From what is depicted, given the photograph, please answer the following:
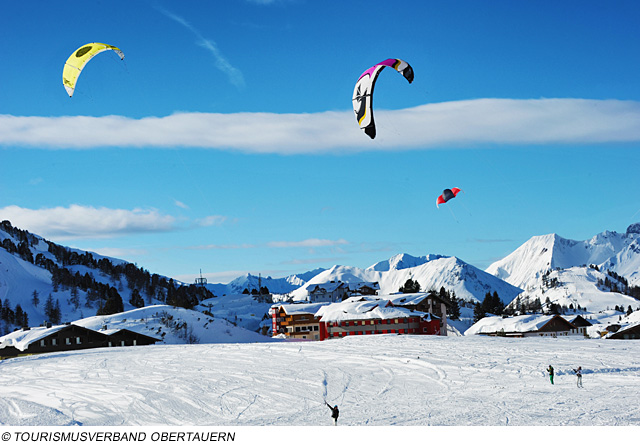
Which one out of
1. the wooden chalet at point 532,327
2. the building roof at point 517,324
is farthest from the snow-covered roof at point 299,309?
the wooden chalet at point 532,327

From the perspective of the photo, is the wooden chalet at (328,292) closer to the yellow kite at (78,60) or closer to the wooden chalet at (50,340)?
the wooden chalet at (50,340)

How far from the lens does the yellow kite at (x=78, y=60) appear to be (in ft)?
109

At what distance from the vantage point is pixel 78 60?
33844mm

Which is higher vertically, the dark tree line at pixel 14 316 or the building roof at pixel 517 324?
the dark tree line at pixel 14 316

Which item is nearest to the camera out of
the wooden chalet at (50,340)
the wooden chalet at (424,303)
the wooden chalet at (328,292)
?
the wooden chalet at (50,340)

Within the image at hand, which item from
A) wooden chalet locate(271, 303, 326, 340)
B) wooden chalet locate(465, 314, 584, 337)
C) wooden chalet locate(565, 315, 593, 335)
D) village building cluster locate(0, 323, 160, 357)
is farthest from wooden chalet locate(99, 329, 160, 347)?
wooden chalet locate(565, 315, 593, 335)

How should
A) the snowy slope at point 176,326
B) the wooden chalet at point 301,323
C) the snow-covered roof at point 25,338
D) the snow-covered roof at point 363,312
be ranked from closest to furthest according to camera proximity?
the snow-covered roof at point 25,338
the snow-covered roof at point 363,312
the snowy slope at point 176,326
the wooden chalet at point 301,323

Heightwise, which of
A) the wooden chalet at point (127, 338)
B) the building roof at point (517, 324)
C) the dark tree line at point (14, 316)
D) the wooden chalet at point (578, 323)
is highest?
the dark tree line at point (14, 316)

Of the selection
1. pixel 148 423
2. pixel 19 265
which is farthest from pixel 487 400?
pixel 19 265

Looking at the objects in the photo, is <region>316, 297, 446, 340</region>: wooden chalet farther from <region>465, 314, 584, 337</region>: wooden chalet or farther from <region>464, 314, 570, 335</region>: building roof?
<region>464, 314, 570, 335</region>: building roof

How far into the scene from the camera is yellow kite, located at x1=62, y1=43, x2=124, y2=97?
33281 millimetres

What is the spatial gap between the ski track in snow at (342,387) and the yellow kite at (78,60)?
15621mm

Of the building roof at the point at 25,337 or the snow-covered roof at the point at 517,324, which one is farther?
the snow-covered roof at the point at 517,324
